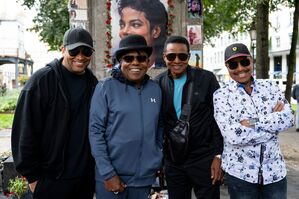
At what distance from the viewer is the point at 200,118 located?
12.3ft

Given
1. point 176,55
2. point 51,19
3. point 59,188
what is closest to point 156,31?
point 176,55

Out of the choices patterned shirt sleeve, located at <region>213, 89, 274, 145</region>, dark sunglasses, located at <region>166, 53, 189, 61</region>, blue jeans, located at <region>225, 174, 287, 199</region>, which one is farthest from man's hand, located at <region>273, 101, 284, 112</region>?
dark sunglasses, located at <region>166, 53, 189, 61</region>

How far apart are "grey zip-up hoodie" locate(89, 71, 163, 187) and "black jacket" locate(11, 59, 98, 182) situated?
0.30 metres

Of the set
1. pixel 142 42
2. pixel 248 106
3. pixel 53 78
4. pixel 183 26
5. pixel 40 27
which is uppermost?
pixel 40 27

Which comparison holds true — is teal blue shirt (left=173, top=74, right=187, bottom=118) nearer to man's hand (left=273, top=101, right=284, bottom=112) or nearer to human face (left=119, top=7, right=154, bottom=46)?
man's hand (left=273, top=101, right=284, bottom=112)

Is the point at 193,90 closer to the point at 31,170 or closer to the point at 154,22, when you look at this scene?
the point at 31,170

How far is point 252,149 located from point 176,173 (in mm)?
920

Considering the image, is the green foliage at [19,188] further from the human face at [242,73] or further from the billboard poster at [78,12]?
the human face at [242,73]

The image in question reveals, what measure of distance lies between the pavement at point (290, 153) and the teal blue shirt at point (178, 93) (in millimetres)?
2438

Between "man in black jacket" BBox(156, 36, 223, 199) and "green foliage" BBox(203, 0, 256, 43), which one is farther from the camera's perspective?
"green foliage" BBox(203, 0, 256, 43)

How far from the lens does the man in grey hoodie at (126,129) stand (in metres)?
3.09

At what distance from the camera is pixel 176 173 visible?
12.5ft

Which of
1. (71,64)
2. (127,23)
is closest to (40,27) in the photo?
(127,23)

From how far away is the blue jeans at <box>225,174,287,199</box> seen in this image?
3.18 meters
